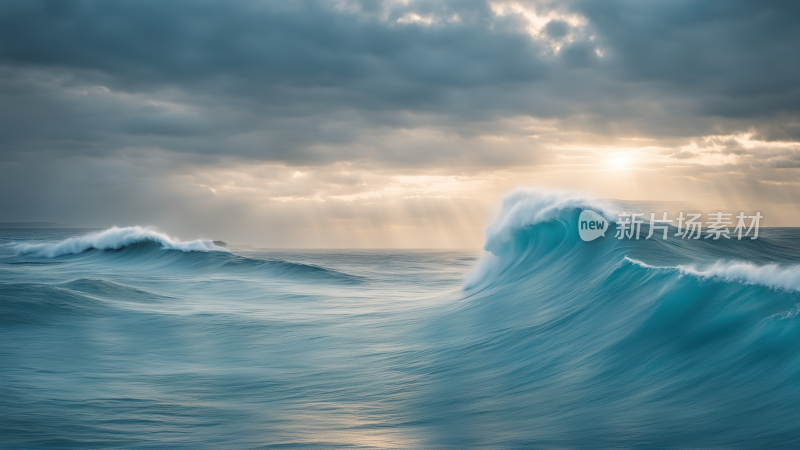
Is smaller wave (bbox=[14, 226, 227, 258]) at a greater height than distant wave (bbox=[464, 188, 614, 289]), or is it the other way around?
distant wave (bbox=[464, 188, 614, 289])

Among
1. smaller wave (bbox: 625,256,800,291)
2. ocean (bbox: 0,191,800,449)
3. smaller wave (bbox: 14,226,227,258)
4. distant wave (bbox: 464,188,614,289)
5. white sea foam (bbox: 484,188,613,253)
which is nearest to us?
ocean (bbox: 0,191,800,449)

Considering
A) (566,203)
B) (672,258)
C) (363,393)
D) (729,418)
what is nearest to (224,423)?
(363,393)

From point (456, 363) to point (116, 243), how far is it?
31.0m

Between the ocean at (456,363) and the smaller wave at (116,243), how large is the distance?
61.4ft

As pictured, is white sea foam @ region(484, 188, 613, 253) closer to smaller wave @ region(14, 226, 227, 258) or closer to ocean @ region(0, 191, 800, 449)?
ocean @ region(0, 191, 800, 449)

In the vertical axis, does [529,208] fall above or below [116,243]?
above

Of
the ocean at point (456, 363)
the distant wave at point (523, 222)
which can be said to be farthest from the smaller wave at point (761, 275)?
the distant wave at point (523, 222)

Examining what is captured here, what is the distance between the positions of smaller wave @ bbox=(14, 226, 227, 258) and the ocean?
1871 cm

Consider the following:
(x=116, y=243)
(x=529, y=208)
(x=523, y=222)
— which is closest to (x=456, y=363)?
(x=523, y=222)

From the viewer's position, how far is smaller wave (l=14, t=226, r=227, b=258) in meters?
31.4

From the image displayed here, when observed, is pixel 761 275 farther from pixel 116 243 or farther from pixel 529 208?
pixel 116 243

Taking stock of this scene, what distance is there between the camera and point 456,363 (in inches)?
280

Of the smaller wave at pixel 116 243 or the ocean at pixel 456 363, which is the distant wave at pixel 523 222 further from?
the smaller wave at pixel 116 243

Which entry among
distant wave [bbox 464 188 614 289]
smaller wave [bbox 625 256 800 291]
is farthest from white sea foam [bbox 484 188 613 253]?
smaller wave [bbox 625 256 800 291]
